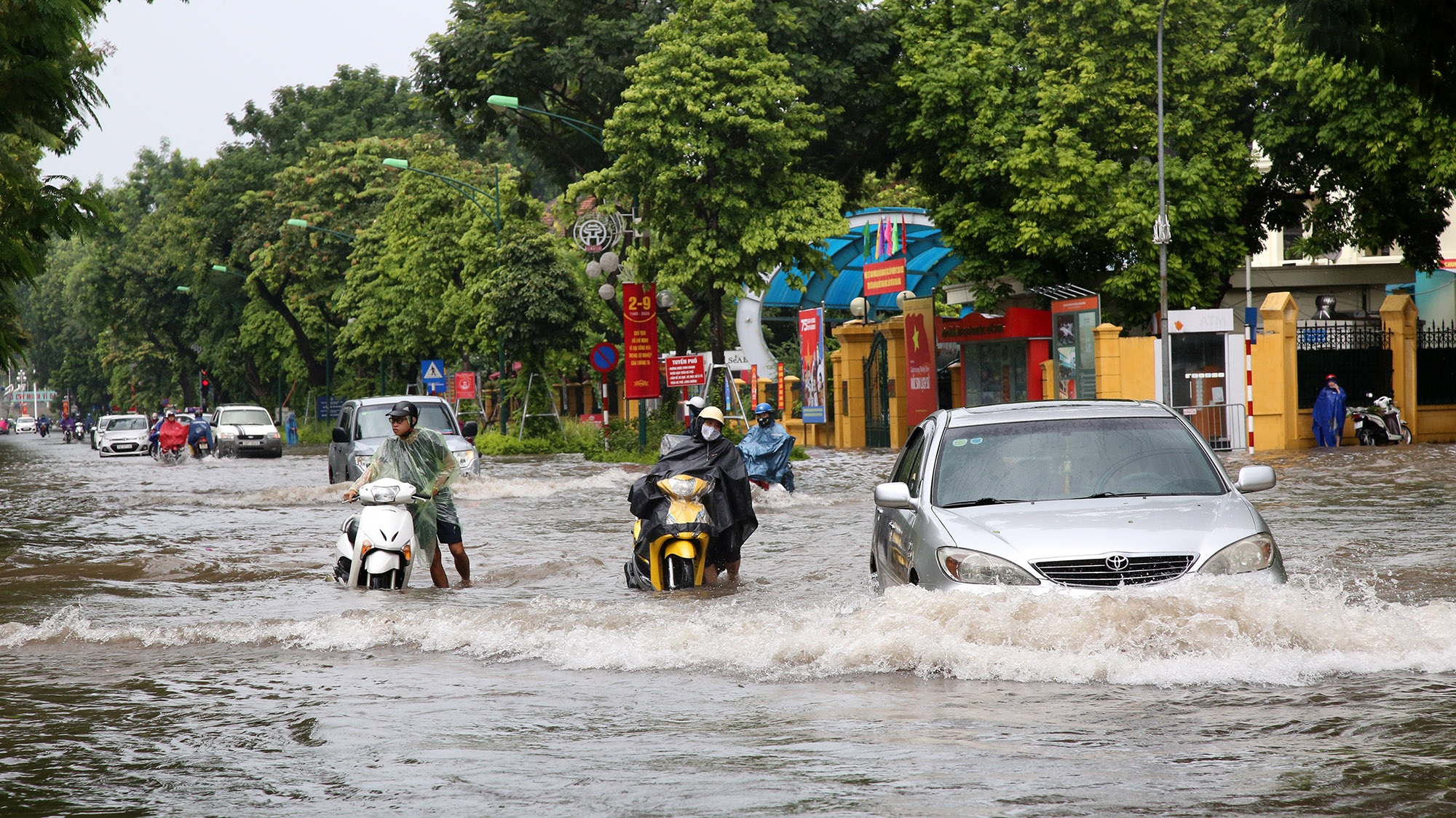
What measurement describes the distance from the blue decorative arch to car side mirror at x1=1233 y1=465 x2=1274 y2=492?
29.2 m

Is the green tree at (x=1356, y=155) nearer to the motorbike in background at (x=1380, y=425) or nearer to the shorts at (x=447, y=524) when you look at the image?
the motorbike in background at (x=1380, y=425)

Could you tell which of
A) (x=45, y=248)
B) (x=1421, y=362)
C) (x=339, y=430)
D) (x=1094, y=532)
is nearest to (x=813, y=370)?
(x=1421, y=362)

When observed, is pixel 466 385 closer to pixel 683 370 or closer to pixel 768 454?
pixel 683 370

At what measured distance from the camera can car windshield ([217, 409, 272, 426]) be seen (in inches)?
1793

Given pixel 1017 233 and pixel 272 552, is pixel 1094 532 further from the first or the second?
pixel 1017 233

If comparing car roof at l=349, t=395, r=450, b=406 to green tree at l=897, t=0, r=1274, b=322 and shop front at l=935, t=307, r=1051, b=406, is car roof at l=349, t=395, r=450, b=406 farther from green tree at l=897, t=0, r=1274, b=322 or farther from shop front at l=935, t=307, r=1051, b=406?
shop front at l=935, t=307, r=1051, b=406

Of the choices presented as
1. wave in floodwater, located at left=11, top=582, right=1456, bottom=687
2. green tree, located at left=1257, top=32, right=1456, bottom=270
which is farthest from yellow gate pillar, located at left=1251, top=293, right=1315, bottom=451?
wave in floodwater, located at left=11, top=582, right=1456, bottom=687

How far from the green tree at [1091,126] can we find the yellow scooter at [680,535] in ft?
76.9

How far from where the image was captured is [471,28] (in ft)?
114

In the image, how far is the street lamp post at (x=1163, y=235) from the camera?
99.9 feet

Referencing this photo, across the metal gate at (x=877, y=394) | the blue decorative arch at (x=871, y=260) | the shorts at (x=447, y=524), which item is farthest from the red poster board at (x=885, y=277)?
the shorts at (x=447, y=524)

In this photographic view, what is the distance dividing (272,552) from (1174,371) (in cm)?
2009

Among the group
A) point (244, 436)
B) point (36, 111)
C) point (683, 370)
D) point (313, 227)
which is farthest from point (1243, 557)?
point (313, 227)

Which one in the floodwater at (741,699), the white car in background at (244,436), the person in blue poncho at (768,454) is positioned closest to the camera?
the floodwater at (741,699)
